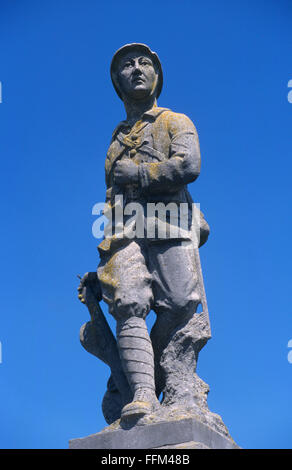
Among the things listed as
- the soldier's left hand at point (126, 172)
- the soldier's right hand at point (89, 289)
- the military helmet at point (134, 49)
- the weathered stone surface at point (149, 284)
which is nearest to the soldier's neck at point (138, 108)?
the weathered stone surface at point (149, 284)

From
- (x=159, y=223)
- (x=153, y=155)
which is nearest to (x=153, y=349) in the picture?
(x=159, y=223)

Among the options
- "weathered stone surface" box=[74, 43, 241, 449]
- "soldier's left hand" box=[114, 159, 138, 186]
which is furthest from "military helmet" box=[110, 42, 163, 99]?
"soldier's left hand" box=[114, 159, 138, 186]

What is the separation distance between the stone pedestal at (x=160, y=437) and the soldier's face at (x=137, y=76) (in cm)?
434

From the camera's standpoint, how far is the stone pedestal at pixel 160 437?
24.6 ft

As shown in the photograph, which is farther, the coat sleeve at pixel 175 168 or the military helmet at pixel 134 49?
the military helmet at pixel 134 49

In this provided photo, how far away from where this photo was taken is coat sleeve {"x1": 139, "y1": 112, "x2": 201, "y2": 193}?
8906mm

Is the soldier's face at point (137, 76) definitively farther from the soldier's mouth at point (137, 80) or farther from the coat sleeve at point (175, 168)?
the coat sleeve at point (175, 168)

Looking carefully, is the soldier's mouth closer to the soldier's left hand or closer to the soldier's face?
the soldier's face

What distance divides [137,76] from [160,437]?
4.69 m

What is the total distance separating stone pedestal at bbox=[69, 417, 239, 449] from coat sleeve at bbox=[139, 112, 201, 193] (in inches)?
113
